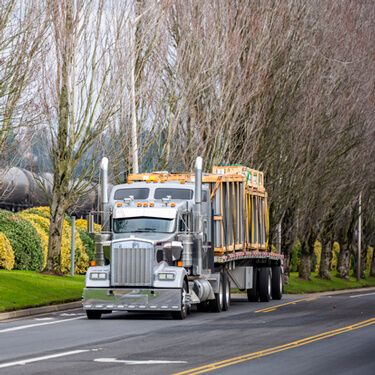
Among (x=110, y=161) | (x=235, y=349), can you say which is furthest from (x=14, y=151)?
(x=235, y=349)

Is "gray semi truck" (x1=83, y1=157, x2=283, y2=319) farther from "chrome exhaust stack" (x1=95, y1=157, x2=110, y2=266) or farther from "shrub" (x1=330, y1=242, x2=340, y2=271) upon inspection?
"shrub" (x1=330, y1=242, x2=340, y2=271)

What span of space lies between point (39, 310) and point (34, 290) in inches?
124

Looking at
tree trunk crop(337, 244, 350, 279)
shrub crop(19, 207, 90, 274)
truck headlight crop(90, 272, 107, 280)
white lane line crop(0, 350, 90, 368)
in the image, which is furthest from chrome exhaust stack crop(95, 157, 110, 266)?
tree trunk crop(337, 244, 350, 279)

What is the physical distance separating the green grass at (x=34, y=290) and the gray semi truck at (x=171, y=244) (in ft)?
8.40

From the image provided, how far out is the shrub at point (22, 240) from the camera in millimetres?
43625

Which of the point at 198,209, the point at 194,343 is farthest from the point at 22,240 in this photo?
the point at 194,343

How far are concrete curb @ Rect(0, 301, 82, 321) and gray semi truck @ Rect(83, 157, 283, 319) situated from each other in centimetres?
183

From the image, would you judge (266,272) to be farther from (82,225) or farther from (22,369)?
(22,369)

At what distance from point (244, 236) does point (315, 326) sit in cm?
1077

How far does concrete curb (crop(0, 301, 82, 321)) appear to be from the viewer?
2943 cm

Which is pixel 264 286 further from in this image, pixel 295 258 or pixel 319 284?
pixel 295 258

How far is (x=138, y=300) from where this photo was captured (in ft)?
95.4

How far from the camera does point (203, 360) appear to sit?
61.6 ft

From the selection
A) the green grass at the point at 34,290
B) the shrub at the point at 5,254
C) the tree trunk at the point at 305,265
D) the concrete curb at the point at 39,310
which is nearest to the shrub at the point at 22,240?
the shrub at the point at 5,254
